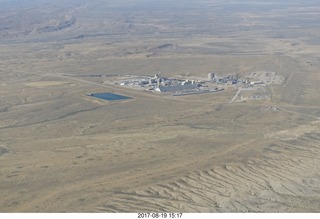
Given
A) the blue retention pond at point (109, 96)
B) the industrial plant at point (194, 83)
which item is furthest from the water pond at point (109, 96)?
the industrial plant at point (194, 83)

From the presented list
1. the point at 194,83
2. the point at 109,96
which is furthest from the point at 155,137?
the point at 194,83

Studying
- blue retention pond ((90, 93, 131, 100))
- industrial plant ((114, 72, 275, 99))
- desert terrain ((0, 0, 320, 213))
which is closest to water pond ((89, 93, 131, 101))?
blue retention pond ((90, 93, 131, 100))

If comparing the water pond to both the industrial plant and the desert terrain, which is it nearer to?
the desert terrain

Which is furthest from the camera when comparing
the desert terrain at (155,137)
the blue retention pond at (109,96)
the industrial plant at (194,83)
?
the industrial plant at (194,83)

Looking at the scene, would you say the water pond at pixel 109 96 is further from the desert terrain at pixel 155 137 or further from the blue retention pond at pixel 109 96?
the desert terrain at pixel 155 137

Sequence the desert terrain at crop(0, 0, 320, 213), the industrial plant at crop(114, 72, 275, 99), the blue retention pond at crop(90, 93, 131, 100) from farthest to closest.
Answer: the industrial plant at crop(114, 72, 275, 99) < the blue retention pond at crop(90, 93, 131, 100) < the desert terrain at crop(0, 0, 320, 213)

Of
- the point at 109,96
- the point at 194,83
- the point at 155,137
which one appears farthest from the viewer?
the point at 194,83

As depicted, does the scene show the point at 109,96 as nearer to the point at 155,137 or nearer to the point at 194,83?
the point at 194,83

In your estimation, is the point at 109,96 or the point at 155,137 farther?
the point at 109,96
